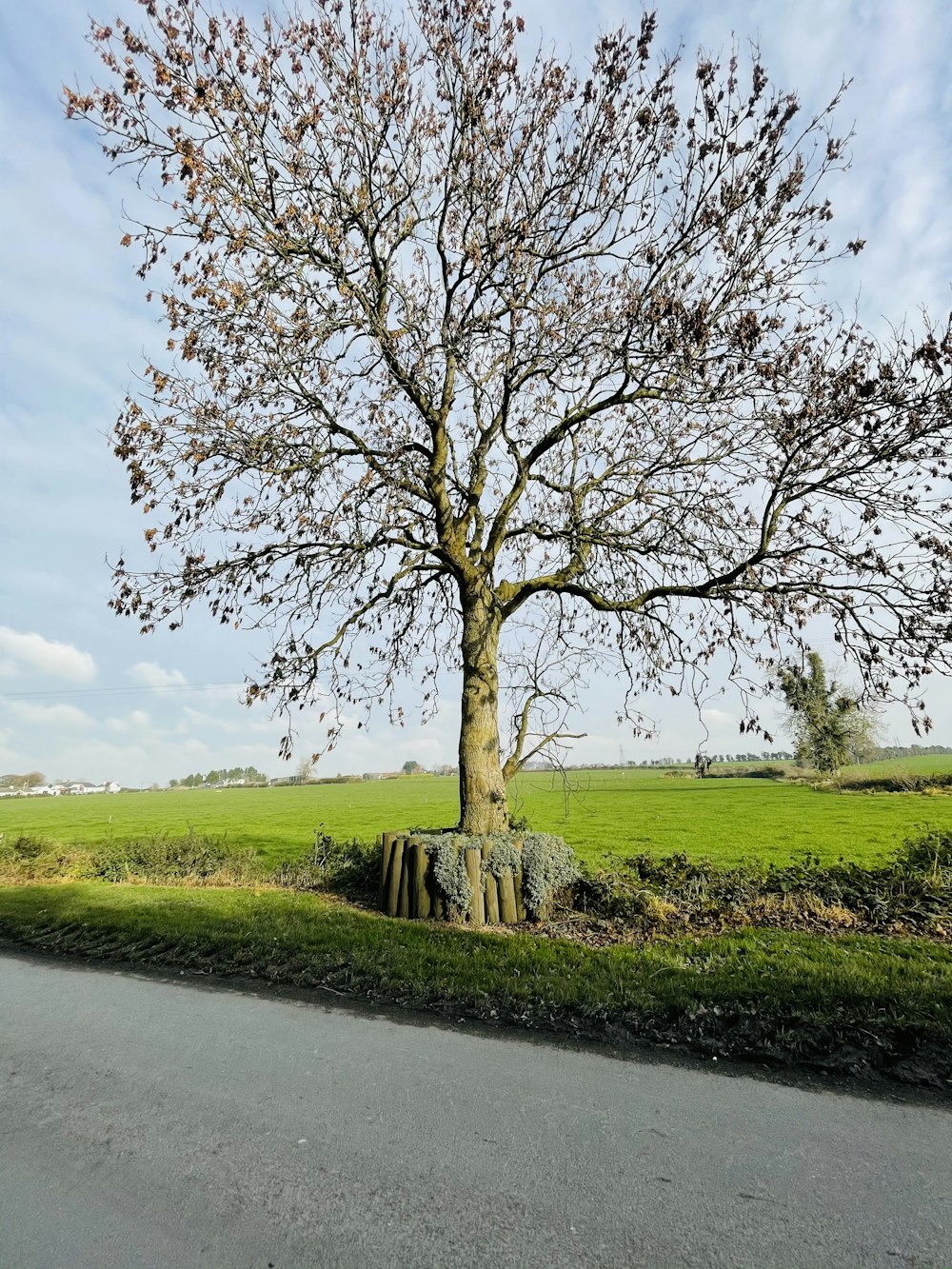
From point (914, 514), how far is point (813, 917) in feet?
18.9

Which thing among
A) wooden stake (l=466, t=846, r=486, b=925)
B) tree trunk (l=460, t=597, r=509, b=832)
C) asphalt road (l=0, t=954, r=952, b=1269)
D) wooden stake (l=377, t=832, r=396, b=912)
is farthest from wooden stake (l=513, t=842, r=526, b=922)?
asphalt road (l=0, t=954, r=952, b=1269)

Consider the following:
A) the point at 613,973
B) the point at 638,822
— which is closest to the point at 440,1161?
the point at 613,973

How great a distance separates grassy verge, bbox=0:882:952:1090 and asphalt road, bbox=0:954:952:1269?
0.78 m

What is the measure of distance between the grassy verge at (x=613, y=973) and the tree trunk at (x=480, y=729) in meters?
2.36

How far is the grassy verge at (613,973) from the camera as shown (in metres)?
5.64

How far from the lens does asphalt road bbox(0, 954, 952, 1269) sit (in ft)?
10.5

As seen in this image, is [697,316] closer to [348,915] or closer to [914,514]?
[914,514]

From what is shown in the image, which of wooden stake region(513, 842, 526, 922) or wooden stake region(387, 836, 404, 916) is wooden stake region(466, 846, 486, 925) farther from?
wooden stake region(387, 836, 404, 916)

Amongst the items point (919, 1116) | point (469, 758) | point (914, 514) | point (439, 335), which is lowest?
point (919, 1116)

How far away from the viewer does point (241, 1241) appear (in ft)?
10.6

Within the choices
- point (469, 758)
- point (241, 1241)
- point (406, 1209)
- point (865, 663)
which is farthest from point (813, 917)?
point (241, 1241)

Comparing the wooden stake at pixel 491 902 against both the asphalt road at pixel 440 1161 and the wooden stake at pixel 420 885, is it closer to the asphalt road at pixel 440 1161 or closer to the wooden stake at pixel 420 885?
the wooden stake at pixel 420 885

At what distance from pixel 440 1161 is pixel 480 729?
828 cm

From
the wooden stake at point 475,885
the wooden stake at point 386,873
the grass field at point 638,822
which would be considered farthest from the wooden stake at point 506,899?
the grass field at point 638,822
